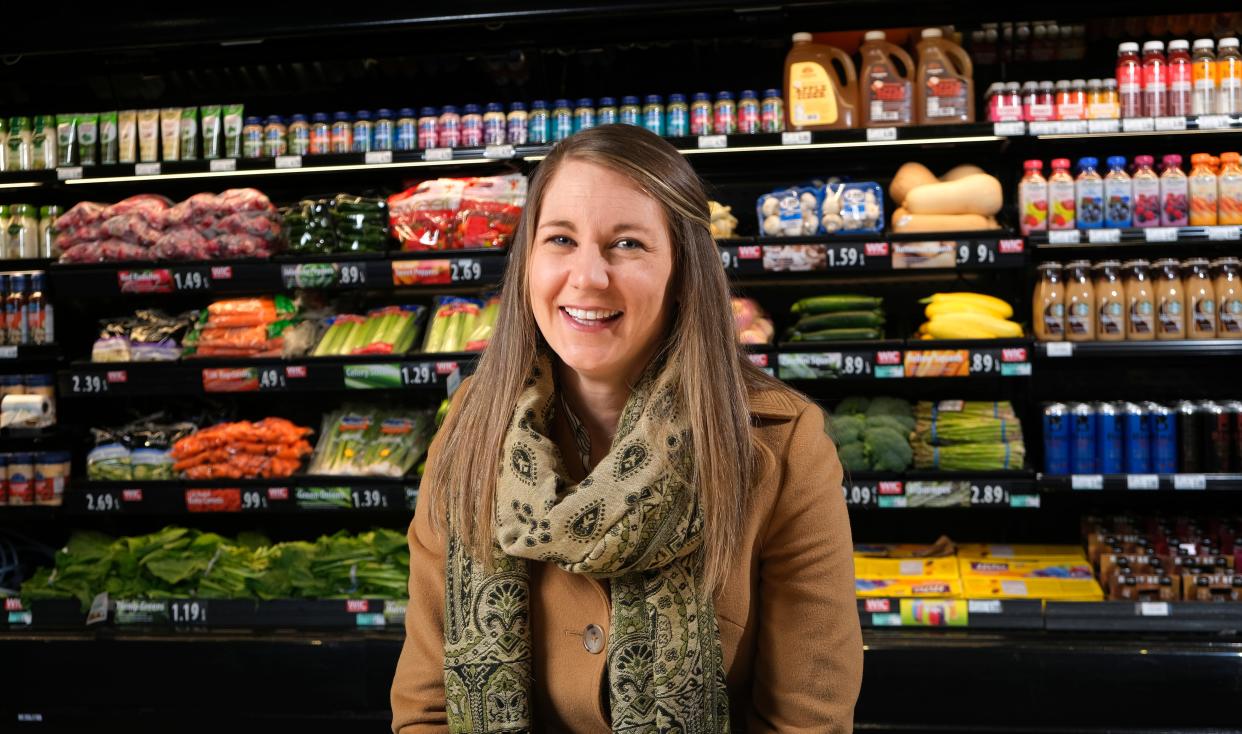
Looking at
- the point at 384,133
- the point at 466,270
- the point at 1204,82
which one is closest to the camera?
the point at 1204,82

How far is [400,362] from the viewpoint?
380 cm

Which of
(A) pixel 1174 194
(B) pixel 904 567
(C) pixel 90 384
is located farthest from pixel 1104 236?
(C) pixel 90 384

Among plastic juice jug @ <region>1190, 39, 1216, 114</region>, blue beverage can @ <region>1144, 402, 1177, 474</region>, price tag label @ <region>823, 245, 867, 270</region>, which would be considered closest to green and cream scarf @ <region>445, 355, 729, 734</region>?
price tag label @ <region>823, 245, 867, 270</region>

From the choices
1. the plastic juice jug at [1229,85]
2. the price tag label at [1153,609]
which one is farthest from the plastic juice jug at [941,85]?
the price tag label at [1153,609]

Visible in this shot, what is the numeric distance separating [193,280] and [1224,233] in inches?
139

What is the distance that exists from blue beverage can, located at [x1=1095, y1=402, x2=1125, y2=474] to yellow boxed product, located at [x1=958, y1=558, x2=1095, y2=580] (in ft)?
1.17

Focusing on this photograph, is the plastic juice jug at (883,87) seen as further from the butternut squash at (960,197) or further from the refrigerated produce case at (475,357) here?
the butternut squash at (960,197)

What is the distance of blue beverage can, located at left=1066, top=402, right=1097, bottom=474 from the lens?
3.62 m

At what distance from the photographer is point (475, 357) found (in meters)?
3.69

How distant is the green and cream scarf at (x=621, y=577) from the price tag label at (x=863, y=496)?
7.18ft

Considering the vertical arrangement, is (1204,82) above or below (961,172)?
above

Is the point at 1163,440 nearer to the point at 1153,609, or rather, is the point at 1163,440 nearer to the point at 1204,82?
the point at 1153,609

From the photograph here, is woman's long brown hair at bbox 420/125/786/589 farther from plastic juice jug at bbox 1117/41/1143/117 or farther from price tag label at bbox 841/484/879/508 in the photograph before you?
plastic juice jug at bbox 1117/41/1143/117

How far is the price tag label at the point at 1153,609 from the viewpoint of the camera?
11.3 ft
